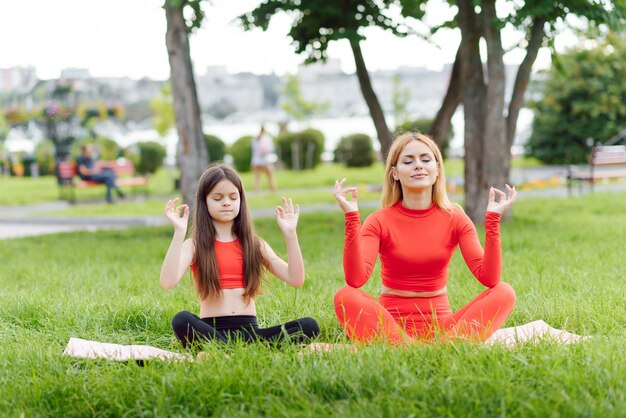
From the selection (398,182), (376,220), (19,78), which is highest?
(19,78)

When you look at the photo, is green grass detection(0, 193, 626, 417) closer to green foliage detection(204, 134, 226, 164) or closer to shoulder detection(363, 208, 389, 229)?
shoulder detection(363, 208, 389, 229)

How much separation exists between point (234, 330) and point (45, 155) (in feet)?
95.6

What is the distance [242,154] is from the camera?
1162 inches

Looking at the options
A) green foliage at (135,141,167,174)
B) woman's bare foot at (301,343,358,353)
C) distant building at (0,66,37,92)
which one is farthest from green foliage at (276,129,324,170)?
woman's bare foot at (301,343,358,353)

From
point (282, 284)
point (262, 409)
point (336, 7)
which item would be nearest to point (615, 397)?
point (262, 409)

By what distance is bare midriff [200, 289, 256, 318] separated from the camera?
477 centimetres

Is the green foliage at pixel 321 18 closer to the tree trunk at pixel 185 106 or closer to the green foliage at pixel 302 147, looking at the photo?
the tree trunk at pixel 185 106

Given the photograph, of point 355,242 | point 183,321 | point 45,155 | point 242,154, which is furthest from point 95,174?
point 355,242

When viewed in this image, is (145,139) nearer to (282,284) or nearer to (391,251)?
(282,284)

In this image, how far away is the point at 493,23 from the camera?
1023 cm

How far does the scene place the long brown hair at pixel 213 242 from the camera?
4707mm

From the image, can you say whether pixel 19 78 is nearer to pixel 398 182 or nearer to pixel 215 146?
pixel 215 146

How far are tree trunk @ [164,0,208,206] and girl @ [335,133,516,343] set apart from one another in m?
6.81

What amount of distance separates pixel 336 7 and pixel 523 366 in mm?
8366
